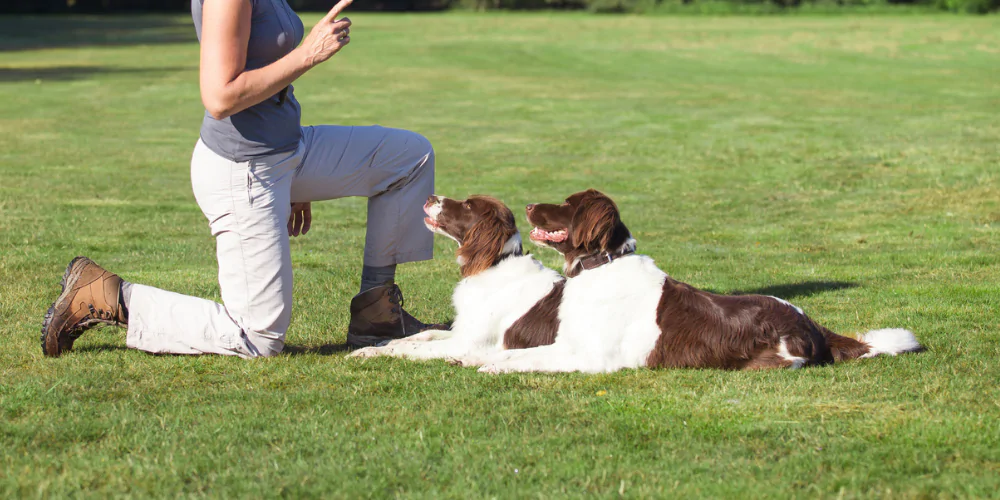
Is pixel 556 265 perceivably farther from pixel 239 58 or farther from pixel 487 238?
pixel 239 58

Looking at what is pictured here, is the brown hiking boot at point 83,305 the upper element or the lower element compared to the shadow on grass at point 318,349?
upper

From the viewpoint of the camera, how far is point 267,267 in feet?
18.8

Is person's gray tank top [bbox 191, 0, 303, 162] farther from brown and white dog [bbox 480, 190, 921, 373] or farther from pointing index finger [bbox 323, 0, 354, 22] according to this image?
brown and white dog [bbox 480, 190, 921, 373]

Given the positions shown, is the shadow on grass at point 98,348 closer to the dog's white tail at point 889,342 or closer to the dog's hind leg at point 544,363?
the dog's hind leg at point 544,363

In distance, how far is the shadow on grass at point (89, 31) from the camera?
148 ft

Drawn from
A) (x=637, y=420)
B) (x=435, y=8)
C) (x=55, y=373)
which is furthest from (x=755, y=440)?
(x=435, y=8)

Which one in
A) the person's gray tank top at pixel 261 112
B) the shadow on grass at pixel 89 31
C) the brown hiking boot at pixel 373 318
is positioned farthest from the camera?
the shadow on grass at pixel 89 31

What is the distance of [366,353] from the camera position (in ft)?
20.3

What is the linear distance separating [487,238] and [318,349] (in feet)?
4.04

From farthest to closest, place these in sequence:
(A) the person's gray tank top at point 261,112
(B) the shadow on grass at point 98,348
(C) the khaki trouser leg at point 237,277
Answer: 1. (B) the shadow on grass at point 98,348
2. (C) the khaki trouser leg at point 237,277
3. (A) the person's gray tank top at point 261,112

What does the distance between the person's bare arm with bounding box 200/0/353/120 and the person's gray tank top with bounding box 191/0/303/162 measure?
0.19 metres

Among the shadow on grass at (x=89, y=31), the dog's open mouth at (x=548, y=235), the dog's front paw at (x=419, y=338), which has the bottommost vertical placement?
the shadow on grass at (x=89, y=31)

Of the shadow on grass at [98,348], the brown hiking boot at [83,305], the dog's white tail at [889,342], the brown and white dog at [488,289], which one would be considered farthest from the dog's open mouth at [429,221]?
the dog's white tail at [889,342]

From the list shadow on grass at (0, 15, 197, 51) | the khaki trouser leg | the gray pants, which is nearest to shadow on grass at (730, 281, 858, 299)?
the gray pants
